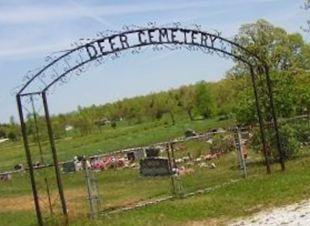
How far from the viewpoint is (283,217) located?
12.8m

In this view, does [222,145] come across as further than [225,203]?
Yes

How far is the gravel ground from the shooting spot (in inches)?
482

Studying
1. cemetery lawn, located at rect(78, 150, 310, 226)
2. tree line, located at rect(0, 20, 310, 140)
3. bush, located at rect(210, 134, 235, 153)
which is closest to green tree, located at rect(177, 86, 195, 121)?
tree line, located at rect(0, 20, 310, 140)

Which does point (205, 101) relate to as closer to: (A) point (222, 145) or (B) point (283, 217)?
(A) point (222, 145)

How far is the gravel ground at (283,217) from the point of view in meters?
12.2

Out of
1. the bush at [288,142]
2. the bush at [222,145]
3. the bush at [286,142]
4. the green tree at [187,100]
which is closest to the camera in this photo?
the bush at [286,142]

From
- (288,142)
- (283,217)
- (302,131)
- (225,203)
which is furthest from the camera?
(302,131)

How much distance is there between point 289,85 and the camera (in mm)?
27578

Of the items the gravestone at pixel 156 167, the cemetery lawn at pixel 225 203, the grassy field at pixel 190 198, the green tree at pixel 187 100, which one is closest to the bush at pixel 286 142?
the grassy field at pixel 190 198

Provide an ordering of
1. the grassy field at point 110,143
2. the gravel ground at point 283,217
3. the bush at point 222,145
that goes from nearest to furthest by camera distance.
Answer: the gravel ground at point 283,217 → the bush at point 222,145 → the grassy field at point 110,143

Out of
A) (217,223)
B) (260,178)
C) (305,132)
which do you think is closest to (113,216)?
(217,223)

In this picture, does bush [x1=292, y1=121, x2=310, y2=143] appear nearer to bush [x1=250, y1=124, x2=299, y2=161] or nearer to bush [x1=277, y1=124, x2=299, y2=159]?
bush [x1=250, y1=124, x2=299, y2=161]

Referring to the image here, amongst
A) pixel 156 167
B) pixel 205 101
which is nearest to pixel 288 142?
pixel 156 167

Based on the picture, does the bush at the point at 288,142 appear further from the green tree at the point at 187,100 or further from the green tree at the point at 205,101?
the green tree at the point at 187,100
